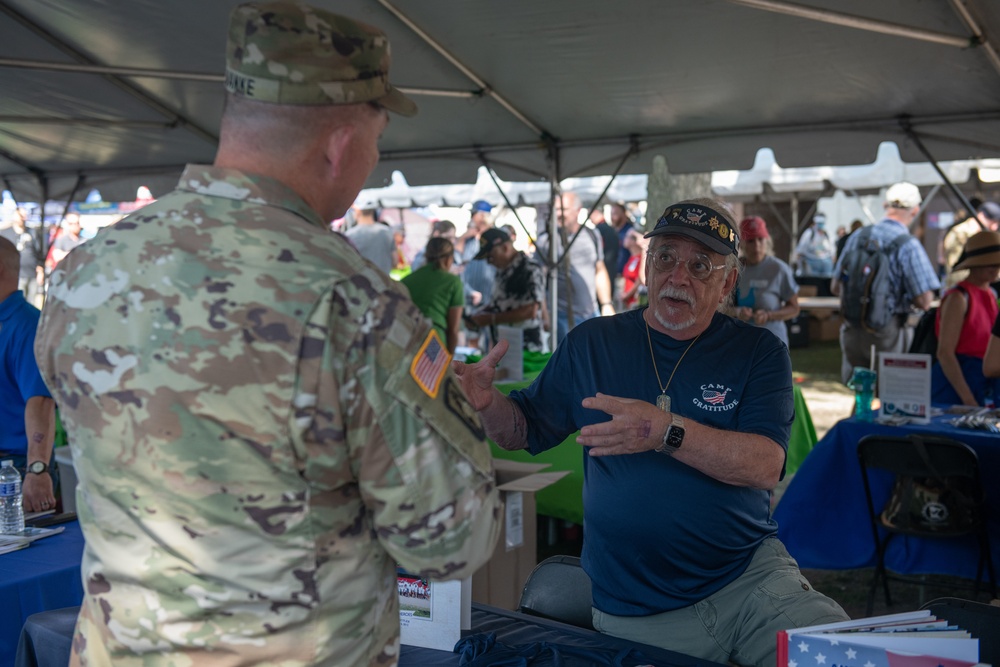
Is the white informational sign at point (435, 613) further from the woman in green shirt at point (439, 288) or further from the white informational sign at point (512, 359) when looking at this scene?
the woman in green shirt at point (439, 288)

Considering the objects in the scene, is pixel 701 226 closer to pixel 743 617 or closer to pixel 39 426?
pixel 743 617

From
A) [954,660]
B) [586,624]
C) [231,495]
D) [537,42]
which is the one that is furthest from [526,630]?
[537,42]

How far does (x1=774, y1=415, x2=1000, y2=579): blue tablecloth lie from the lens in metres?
4.35

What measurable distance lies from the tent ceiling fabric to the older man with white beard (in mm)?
2674

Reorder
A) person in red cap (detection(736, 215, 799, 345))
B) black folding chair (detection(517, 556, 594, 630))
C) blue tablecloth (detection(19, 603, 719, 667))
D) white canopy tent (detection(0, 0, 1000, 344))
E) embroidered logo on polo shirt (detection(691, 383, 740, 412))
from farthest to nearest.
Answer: person in red cap (detection(736, 215, 799, 345))
white canopy tent (detection(0, 0, 1000, 344))
black folding chair (detection(517, 556, 594, 630))
embroidered logo on polo shirt (detection(691, 383, 740, 412))
blue tablecloth (detection(19, 603, 719, 667))

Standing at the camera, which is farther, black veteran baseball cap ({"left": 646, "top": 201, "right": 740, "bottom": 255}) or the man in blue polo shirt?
the man in blue polo shirt

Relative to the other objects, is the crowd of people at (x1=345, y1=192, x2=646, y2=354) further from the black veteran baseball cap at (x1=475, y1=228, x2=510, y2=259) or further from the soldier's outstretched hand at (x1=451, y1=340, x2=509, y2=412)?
the soldier's outstretched hand at (x1=451, y1=340, x2=509, y2=412)

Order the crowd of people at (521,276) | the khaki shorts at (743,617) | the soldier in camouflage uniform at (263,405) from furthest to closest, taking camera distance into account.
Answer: the crowd of people at (521,276), the khaki shorts at (743,617), the soldier in camouflage uniform at (263,405)

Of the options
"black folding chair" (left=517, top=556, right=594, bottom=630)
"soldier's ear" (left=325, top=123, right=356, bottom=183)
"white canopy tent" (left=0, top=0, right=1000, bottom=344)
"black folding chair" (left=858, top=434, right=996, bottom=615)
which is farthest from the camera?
"white canopy tent" (left=0, top=0, right=1000, bottom=344)

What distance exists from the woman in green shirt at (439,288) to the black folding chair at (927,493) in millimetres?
3255

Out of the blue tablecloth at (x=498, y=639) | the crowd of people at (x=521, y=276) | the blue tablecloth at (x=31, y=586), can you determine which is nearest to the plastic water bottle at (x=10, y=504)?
the blue tablecloth at (x=31, y=586)

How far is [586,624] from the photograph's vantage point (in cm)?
224

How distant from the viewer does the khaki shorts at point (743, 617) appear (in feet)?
6.45

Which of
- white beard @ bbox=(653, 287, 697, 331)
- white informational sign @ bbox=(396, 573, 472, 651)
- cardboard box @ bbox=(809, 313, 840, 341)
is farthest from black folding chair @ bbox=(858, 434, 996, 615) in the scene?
cardboard box @ bbox=(809, 313, 840, 341)
